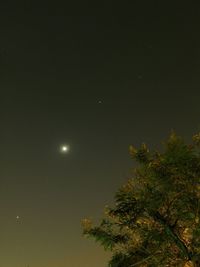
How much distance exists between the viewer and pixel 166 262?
32.5 m

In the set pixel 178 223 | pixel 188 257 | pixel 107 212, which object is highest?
pixel 107 212

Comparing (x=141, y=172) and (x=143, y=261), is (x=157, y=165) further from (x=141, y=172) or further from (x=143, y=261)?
(x=143, y=261)

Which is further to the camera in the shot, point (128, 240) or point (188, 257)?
point (128, 240)

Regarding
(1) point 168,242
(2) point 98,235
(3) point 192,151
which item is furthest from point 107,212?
(3) point 192,151

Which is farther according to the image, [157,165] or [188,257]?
[157,165]

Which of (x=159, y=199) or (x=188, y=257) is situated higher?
(x=159, y=199)

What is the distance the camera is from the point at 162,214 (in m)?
32.6

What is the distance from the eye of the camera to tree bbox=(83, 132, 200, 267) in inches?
1257

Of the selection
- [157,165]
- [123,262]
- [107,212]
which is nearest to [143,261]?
[123,262]

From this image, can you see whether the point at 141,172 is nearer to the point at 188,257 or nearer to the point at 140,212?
the point at 140,212

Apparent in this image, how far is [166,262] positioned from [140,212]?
3104mm

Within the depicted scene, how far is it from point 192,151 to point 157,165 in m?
2.19

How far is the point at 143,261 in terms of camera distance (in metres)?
33.0

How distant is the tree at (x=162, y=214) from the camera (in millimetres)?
31922
